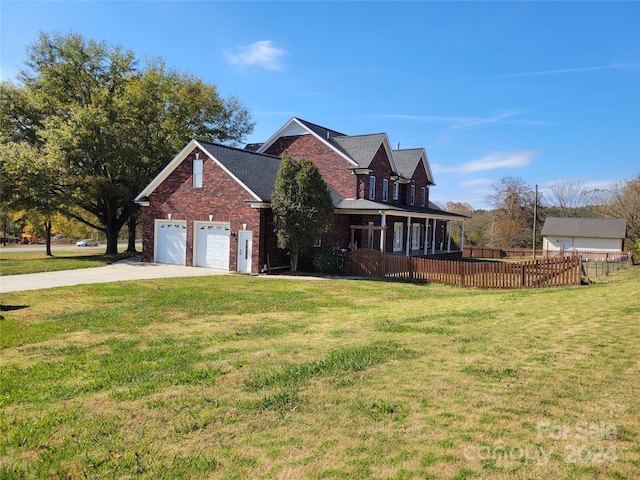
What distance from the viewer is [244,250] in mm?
21266

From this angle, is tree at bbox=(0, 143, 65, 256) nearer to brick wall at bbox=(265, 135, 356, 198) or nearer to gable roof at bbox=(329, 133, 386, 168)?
brick wall at bbox=(265, 135, 356, 198)

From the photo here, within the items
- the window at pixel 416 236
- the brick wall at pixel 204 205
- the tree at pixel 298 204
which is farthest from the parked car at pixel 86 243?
the tree at pixel 298 204

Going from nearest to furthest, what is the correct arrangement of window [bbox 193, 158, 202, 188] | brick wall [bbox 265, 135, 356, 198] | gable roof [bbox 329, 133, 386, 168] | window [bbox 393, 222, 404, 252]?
window [bbox 193, 158, 202, 188] < gable roof [bbox 329, 133, 386, 168] < brick wall [bbox 265, 135, 356, 198] < window [bbox 393, 222, 404, 252]

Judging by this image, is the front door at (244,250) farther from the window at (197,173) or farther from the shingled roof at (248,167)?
the window at (197,173)

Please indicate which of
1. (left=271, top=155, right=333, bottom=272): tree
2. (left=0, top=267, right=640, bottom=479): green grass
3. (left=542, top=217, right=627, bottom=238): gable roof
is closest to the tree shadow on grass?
(left=0, top=267, right=640, bottom=479): green grass

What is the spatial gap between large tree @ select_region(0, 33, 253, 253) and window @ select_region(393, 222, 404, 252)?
15.6 m

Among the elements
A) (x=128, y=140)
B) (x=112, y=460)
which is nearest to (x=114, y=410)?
(x=112, y=460)

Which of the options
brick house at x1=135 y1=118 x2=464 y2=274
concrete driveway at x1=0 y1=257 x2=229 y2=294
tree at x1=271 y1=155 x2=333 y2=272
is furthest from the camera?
brick house at x1=135 y1=118 x2=464 y2=274

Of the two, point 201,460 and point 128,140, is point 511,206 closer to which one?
point 128,140

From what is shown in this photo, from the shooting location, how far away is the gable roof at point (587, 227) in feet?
154

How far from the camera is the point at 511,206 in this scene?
63688 millimetres

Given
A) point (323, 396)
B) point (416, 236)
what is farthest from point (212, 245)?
point (323, 396)

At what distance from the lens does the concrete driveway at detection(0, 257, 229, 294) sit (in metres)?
15.3

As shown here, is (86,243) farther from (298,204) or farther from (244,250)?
(298,204)
